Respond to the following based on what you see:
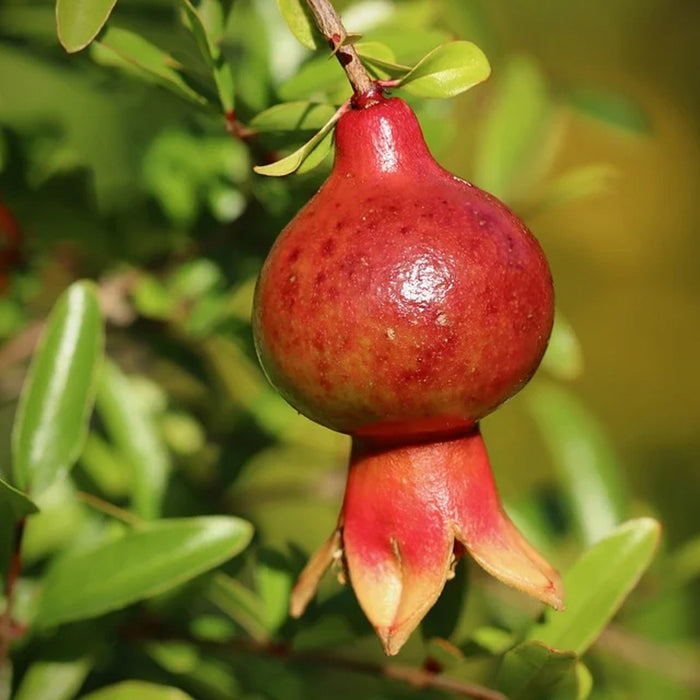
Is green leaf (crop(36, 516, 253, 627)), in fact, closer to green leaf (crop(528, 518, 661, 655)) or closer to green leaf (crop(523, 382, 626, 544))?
green leaf (crop(528, 518, 661, 655))

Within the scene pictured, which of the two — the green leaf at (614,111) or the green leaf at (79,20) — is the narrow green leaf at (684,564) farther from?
the green leaf at (79,20)

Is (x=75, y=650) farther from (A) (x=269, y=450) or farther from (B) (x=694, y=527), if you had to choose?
(B) (x=694, y=527)

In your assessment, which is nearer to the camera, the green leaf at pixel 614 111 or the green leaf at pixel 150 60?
the green leaf at pixel 150 60

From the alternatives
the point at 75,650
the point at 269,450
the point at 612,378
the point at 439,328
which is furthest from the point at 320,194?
the point at 612,378

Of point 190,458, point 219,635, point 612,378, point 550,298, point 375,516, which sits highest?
point 550,298

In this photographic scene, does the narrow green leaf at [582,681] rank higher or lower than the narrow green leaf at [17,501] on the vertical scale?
lower

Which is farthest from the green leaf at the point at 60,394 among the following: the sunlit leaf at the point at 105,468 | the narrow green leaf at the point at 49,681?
the sunlit leaf at the point at 105,468

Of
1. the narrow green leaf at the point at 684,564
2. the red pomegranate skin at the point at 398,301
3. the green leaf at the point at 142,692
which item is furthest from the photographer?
the narrow green leaf at the point at 684,564

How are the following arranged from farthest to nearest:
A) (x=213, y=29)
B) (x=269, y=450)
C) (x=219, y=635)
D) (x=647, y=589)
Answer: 1. (x=647, y=589)
2. (x=269, y=450)
3. (x=219, y=635)
4. (x=213, y=29)
